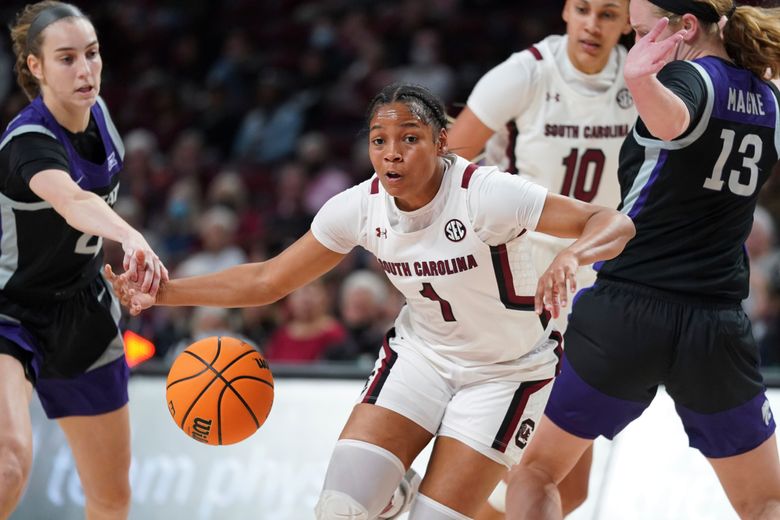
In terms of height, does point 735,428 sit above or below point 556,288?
below

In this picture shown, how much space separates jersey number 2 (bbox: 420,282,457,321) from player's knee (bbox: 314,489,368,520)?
0.74 meters

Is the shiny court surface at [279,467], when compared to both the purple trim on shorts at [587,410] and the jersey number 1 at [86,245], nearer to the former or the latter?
the purple trim on shorts at [587,410]

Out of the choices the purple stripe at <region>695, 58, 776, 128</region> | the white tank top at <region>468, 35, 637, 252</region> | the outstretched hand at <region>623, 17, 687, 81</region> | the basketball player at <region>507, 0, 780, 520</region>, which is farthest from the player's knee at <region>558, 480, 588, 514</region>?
the outstretched hand at <region>623, 17, 687, 81</region>

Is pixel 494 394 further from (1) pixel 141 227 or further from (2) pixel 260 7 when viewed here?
(2) pixel 260 7

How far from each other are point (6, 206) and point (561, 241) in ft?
7.83

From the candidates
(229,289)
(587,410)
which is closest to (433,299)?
(587,410)

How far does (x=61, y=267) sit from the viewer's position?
15.4ft

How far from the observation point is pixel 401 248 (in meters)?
4.14

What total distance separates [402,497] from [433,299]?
2.45 feet

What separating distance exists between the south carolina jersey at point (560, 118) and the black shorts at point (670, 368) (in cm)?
109

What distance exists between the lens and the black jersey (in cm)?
385

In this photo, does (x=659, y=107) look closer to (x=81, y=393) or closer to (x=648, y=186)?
(x=648, y=186)

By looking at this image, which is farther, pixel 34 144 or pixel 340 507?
pixel 34 144

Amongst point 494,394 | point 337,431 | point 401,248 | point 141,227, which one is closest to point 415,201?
point 401,248
